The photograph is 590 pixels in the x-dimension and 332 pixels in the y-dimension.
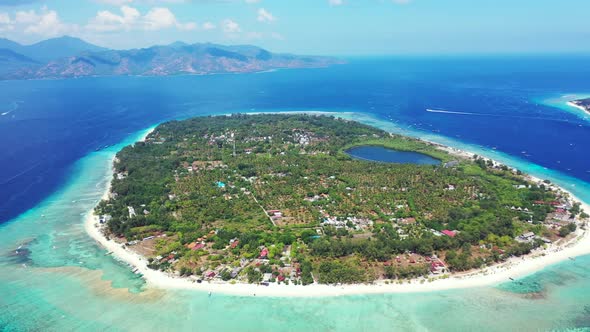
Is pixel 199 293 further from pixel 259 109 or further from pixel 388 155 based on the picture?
pixel 259 109

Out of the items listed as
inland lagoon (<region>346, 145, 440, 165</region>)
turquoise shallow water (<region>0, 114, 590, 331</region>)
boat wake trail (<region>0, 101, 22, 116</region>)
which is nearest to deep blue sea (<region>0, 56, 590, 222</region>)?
boat wake trail (<region>0, 101, 22, 116</region>)

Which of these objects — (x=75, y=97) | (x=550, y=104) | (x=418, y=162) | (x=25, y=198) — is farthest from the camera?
(x=75, y=97)

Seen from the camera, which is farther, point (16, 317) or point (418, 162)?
point (418, 162)

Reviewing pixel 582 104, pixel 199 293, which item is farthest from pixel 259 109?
pixel 582 104

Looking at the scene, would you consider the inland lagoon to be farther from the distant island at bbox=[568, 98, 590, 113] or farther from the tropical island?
the distant island at bbox=[568, 98, 590, 113]

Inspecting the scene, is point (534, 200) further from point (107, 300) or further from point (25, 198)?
point (25, 198)

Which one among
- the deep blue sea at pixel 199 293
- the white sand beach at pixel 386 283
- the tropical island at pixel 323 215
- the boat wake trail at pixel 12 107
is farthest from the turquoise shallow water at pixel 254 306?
the boat wake trail at pixel 12 107

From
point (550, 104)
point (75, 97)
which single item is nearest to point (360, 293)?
point (550, 104)
